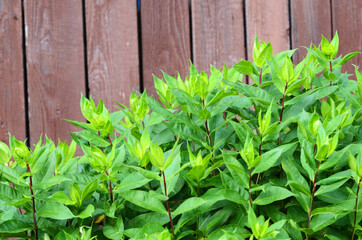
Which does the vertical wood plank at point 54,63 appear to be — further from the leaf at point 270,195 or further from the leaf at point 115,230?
the leaf at point 270,195

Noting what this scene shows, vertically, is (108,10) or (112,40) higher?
(108,10)

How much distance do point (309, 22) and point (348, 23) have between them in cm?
27

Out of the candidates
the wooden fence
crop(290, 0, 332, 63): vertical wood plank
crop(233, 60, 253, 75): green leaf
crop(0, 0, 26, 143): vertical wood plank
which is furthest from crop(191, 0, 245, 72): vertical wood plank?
crop(233, 60, 253, 75): green leaf

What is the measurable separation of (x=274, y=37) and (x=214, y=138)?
209 centimetres

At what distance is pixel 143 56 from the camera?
292 centimetres

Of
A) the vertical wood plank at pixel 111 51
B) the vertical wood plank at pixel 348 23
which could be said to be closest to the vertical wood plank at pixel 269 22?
the vertical wood plank at pixel 348 23

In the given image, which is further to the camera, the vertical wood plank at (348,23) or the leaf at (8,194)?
the vertical wood plank at (348,23)

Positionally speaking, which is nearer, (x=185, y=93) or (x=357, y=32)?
(x=185, y=93)

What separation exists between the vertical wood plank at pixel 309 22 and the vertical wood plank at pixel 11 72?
1685 mm

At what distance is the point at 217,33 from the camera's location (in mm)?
2982

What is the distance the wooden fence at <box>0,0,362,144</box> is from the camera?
2822 millimetres

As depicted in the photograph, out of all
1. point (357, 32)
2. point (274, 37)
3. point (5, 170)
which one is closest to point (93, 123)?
point (5, 170)

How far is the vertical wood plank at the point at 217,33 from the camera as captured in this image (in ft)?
9.72

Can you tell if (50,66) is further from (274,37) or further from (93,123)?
(93,123)
